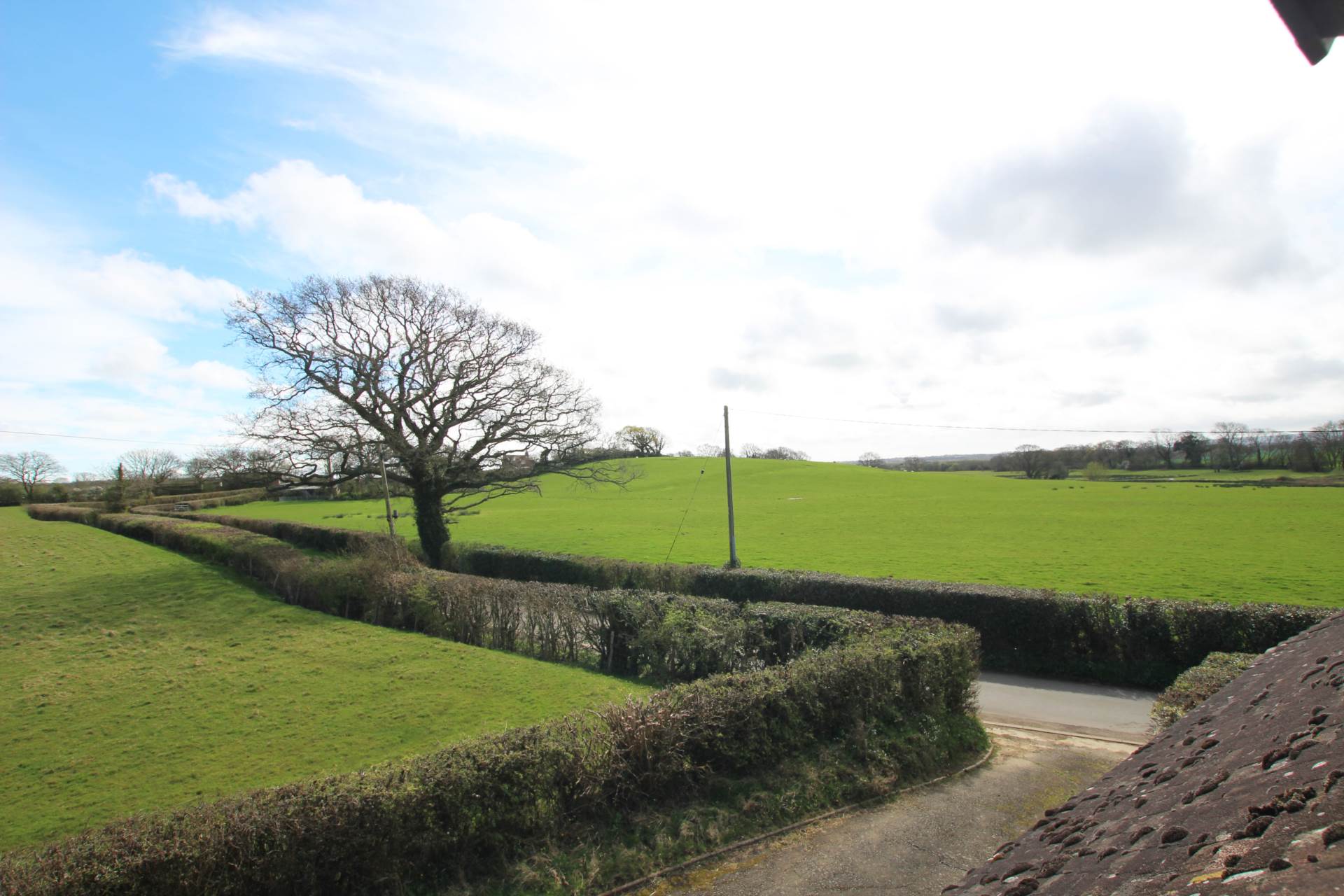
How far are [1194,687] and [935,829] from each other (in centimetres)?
425

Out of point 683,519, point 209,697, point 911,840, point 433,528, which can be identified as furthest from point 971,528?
point 209,697

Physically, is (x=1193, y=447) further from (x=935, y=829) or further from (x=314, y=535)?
(x=935, y=829)

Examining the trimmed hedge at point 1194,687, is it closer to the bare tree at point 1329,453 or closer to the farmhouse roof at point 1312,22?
the farmhouse roof at point 1312,22

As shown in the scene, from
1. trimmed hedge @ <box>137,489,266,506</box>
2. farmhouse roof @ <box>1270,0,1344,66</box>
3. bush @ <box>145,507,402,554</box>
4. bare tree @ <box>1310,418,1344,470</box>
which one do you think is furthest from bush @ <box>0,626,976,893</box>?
bare tree @ <box>1310,418,1344,470</box>

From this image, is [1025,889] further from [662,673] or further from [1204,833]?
[662,673]

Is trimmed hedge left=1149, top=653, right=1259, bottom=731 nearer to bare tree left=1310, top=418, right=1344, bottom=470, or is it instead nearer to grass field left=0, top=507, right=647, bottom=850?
grass field left=0, top=507, right=647, bottom=850

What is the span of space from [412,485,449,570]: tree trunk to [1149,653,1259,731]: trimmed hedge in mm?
26431

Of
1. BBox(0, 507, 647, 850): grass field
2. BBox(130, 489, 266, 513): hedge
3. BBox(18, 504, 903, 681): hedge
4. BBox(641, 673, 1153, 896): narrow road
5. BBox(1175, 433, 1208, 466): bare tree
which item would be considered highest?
BBox(1175, 433, 1208, 466): bare tree

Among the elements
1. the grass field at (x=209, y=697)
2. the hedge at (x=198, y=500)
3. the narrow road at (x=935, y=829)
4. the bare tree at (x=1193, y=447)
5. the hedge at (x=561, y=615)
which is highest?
the bare tree at (x=1193, y=447)

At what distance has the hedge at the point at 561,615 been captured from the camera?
42.5ft

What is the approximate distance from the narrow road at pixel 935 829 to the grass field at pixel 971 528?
1269 centimetres

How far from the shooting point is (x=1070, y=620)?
14320 millimetres

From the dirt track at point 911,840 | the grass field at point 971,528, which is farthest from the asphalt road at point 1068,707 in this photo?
the grass field at point 971,528

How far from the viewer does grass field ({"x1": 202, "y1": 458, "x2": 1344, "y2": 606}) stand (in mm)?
23422
